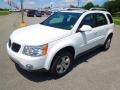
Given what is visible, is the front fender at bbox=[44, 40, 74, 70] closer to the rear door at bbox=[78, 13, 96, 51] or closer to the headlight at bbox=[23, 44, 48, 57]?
the headlight at bbox=[23, 44, 48, 57]

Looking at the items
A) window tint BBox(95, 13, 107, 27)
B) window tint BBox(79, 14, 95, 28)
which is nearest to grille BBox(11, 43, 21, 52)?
window tint BBox(79, 14, 95, 28)

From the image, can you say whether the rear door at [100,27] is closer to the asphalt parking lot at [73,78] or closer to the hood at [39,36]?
the asphalt parking lot at [73,78]

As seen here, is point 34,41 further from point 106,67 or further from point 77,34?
point 106,67

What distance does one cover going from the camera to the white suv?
4559mm

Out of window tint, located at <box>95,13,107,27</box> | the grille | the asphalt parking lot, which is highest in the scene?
window tint, located at <box>95,13,107,27</box>

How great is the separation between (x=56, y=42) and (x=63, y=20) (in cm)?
151

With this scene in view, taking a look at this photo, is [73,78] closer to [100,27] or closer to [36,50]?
[36,50]

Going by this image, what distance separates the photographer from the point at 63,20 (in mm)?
6137

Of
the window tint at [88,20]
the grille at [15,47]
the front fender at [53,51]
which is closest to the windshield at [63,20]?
the window tint at [88,20]

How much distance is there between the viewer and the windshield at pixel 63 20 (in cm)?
571

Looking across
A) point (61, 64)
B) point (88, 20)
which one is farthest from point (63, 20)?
point (61, 64)

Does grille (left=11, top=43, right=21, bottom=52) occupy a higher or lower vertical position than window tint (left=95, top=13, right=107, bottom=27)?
lower

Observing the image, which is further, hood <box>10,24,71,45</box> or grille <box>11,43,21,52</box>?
grille <box>11,43,21,52</box>

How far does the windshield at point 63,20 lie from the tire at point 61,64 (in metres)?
0.86
